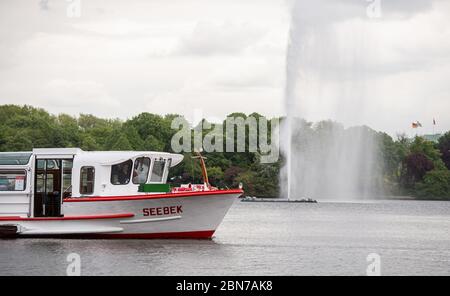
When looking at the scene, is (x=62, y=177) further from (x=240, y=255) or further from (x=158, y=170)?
(x=240, y=255)

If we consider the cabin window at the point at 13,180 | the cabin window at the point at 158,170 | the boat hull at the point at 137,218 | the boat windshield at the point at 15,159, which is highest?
the boat windshield at the point at 15,159

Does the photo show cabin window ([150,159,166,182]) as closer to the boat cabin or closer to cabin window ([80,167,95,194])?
the boat cabin

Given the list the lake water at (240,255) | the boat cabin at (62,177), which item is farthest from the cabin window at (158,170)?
the lake water at (240,255)

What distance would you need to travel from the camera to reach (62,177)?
4031 cm

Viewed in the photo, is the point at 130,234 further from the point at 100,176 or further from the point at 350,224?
the point at 350,224

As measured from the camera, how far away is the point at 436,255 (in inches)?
1638

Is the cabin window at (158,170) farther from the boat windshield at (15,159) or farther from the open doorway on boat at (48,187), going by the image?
the boat windshield at (15,159)

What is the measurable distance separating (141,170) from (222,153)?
90899mm

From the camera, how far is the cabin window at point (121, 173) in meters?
40.0

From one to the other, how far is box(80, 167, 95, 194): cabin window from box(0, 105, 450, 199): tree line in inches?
2598

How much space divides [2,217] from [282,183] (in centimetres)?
7944

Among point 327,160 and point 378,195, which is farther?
point 378,195

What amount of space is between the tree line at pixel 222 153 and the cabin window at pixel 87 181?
2598 inches
